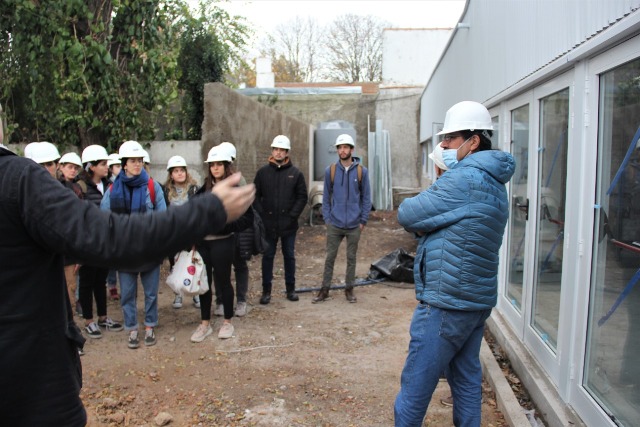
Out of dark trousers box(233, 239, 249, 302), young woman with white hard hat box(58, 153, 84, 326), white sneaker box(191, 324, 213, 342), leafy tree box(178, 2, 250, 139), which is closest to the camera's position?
white sneaker box(191, 324, 213, 342)

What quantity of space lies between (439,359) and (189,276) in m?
2.98

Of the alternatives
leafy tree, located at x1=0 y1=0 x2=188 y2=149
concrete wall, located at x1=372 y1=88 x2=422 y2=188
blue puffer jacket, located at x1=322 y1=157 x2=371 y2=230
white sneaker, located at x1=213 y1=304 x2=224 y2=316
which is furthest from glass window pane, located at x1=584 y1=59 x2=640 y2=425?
concrete wall, located at x1=372 y1=88 x2=422 y2=188

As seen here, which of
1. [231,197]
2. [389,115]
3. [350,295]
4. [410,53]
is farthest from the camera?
[410,53]

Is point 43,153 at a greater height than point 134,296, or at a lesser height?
greater

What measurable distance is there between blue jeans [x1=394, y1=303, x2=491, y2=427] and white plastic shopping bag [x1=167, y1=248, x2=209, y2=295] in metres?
2.68

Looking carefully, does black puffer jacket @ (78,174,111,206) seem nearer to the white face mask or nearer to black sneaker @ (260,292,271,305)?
black sneaker @ (260,292,271,305)

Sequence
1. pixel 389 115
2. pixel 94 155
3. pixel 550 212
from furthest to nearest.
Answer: pixel 389 115 < pixel 94 155 < pixel 550 212

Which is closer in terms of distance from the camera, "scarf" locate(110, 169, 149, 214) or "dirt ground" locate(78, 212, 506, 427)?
"dirt ground" locate(78, 212, 506, 427)

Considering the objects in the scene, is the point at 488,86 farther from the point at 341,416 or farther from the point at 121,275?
the point at 121,275

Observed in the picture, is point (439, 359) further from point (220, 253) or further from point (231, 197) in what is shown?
point (220, 253)

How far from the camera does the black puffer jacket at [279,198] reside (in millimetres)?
6523

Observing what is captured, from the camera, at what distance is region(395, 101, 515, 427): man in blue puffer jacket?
110 inches

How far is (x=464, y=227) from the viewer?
2.79 meters

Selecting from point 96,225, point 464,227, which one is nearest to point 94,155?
point 464,227
